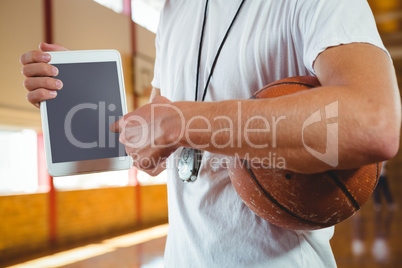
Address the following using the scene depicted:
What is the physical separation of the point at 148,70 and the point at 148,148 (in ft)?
21.2

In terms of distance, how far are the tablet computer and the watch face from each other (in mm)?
132

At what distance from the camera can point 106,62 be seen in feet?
2.99

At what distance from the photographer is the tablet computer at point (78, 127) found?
0.84 metres

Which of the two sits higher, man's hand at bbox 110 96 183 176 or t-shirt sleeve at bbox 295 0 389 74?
t-shirt sleeve at bbox 295 0 389 74

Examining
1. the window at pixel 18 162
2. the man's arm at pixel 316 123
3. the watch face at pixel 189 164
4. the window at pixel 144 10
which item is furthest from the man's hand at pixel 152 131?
the window at pixel 144 10

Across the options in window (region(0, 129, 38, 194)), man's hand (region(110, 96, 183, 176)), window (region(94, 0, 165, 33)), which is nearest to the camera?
man's hand (region(110, 96, 183, 176))

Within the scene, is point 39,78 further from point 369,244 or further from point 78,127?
point 369,244

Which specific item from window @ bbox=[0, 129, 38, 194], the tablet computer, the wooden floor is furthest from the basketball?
window @ bbox=[0, 129, 38, 194]

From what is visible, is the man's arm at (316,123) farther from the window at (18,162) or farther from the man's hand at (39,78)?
the window at (18,162)

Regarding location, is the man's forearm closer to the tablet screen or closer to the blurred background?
the tablet screen

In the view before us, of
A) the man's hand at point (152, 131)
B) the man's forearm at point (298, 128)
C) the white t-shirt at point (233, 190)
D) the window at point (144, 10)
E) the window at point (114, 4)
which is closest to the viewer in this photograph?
the man's forearm at point (298, 128)

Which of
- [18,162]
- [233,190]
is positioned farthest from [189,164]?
[18,162]

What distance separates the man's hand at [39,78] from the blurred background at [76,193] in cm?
324

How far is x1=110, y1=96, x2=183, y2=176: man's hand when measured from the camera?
1.90ft
